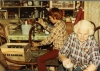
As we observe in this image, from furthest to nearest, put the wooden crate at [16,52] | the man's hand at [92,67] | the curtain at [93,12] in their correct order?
the curtain at [93,12] → the wooden crate at [16,52] → the man's hand at [92,67]

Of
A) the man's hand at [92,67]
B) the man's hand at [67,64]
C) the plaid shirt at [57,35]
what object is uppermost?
the plaid shirt at [57,35]

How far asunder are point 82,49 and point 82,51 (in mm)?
20

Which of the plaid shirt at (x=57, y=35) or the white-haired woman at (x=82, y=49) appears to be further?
the plaid shirt at (x=57, y=35)

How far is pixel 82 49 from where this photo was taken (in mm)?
2336

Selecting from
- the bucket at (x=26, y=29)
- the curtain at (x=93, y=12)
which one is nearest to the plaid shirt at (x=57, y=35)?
the bucket at (x=26, y=29)

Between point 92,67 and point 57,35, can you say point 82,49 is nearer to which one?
point 92,67

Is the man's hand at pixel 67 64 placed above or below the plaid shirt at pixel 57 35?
below

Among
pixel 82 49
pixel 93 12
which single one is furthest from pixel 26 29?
pixel 82 49

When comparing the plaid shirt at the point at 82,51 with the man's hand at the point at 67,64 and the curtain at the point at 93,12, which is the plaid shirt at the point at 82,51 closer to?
the man's hand at the point at 67,64

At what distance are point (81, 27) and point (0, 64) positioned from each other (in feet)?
2.93

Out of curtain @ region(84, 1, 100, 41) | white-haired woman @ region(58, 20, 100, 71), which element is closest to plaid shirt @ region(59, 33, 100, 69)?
white-haired woman @ region(58, 20, 100, 71)

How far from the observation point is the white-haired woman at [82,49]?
223 cm

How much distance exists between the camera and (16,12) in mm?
6555

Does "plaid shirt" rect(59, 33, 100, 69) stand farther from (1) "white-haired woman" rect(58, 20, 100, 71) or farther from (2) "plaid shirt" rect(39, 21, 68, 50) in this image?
Result: (2) "plaid shirt" rect(39, 21, 68, 50)
